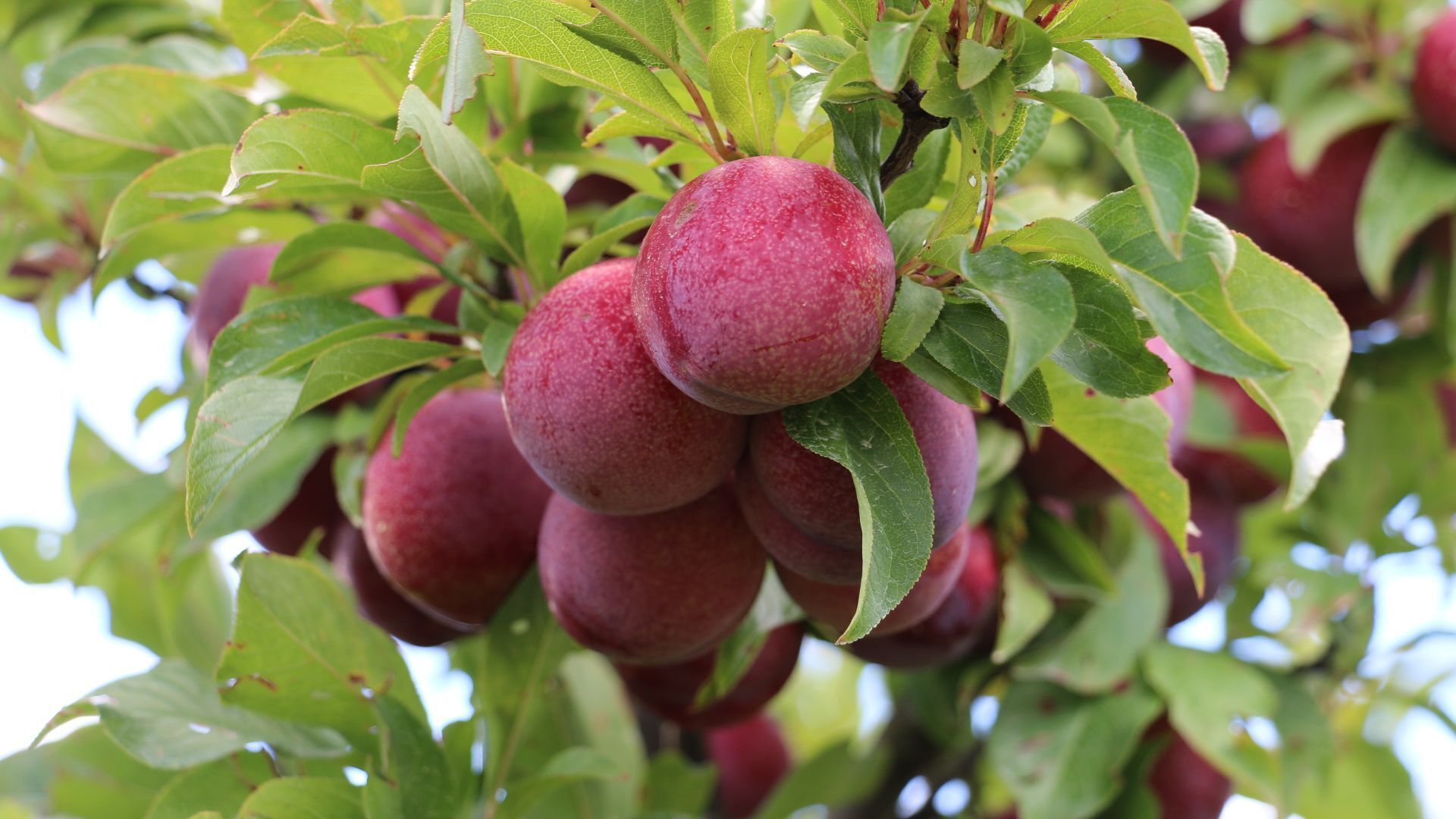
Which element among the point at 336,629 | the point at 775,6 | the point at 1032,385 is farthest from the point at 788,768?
the point at 1032,385

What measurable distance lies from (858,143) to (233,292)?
0.73 meters

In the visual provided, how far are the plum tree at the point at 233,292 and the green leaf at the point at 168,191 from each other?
230mm

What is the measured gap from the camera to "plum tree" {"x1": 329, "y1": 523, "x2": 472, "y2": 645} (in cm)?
125

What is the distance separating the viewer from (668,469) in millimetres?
777

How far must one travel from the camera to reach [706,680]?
3.76 feet

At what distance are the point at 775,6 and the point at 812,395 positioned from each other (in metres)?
0.63

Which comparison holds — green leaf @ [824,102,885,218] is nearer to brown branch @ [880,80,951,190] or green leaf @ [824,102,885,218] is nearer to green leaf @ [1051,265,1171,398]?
brown branch @ [880,80,951,190]

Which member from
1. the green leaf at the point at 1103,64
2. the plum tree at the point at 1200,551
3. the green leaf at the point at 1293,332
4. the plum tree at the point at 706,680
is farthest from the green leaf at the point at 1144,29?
the plum tree at the point at 1200,551

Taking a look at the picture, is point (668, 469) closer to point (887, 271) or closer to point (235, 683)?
point (887, 271)

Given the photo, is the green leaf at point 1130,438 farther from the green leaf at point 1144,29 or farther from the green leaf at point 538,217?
the green leaf at point 538,217

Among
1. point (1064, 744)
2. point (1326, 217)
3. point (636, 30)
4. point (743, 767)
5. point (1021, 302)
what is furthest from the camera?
point (743, 767)

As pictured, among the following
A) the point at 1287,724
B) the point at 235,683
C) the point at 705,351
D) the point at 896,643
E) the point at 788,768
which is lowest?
the point at 788,768

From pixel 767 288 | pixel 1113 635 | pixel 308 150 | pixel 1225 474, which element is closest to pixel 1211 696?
pixel 1113 635

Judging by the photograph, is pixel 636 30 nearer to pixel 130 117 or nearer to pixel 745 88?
pixel 745 88
